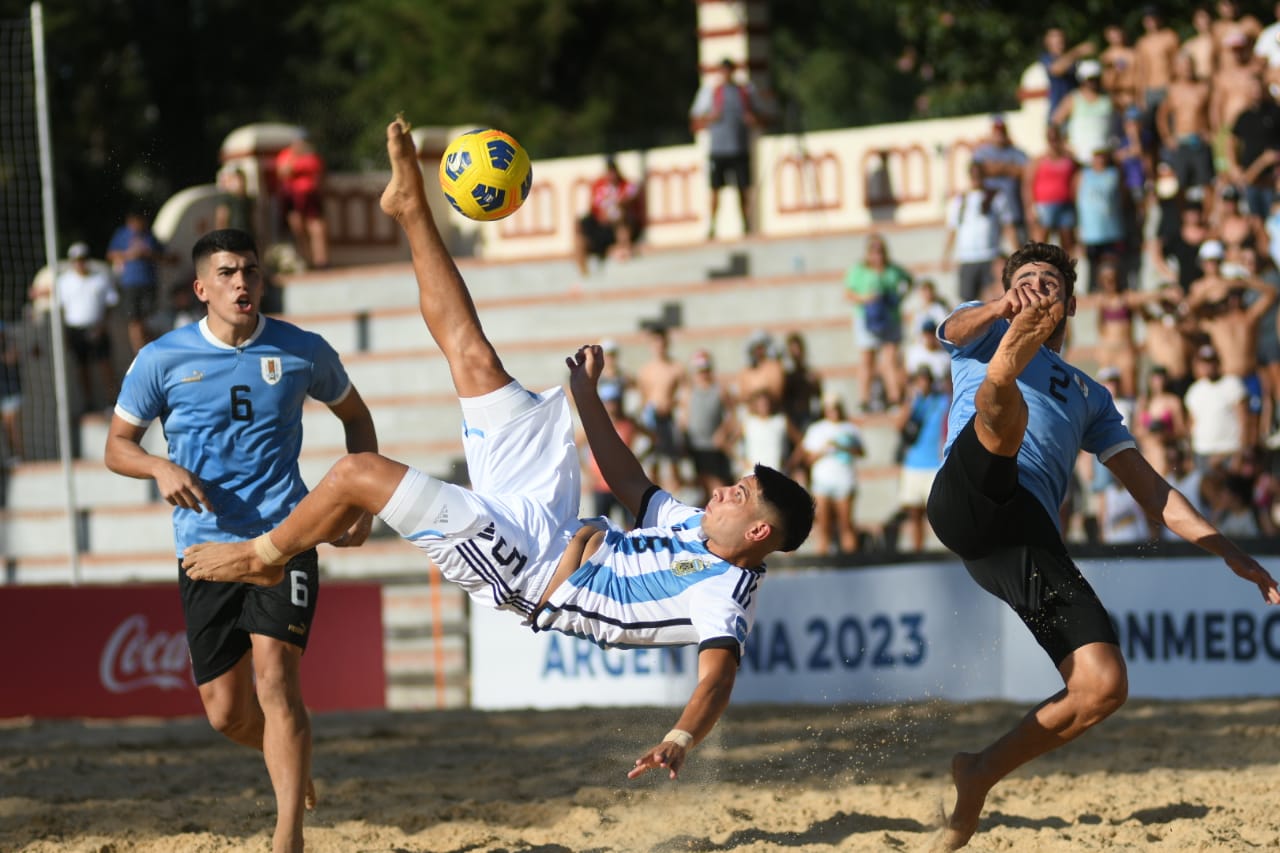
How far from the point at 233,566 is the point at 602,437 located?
1.45 meters

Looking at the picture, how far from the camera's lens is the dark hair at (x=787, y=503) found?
258 inches

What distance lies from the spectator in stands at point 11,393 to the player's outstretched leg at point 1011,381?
14084mm

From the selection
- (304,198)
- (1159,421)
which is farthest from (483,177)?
(304,198)

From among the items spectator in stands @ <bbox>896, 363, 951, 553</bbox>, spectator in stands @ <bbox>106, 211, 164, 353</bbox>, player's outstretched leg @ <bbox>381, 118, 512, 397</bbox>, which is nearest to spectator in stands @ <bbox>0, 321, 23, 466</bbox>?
spectator in stands @ <bbox>106, 211, 164, 353</bbox>

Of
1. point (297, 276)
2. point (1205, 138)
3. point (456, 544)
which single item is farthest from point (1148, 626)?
point (297, 276)

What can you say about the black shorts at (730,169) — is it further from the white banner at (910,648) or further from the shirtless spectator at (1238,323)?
the white banner at (910,648)

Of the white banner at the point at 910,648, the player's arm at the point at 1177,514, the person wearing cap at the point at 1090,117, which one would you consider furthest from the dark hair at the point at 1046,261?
the person wearing cap at the point at 1090,117

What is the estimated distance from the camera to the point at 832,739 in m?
10.9

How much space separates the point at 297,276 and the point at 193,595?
1476 cm

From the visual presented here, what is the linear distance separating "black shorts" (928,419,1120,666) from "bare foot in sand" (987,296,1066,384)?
18.9 inches

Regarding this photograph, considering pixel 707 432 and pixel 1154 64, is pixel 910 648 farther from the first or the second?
pixel 1154 64

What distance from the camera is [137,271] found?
59.9 feet

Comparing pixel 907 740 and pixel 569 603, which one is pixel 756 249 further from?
pixel 569 603

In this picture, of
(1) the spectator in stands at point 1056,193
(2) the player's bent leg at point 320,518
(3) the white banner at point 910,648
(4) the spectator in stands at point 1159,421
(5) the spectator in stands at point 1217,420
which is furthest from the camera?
(1) the spectator in stands at point 1056,193
